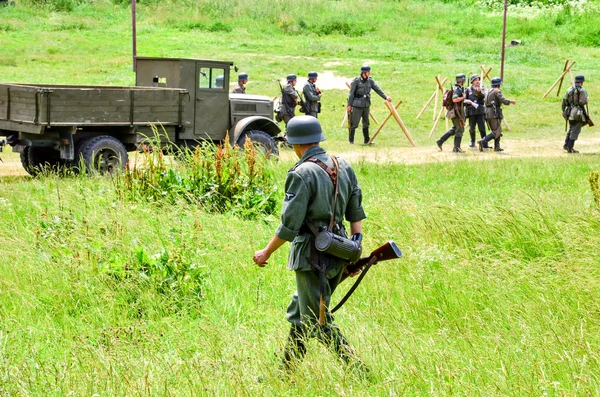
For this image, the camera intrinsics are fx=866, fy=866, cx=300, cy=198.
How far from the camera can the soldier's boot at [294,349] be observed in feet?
15.3

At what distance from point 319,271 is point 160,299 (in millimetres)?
1985

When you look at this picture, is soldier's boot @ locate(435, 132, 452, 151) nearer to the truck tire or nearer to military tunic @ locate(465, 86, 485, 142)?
military tunic @ locate(465, 86, 485, 142)

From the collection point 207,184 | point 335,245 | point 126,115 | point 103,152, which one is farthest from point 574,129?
point 335,245

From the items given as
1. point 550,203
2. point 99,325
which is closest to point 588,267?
point 550,203

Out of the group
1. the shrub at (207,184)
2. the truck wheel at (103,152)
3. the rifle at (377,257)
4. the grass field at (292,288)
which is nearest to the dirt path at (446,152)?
the grass field at (292,288)

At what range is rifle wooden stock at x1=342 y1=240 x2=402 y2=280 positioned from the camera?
470 centimetres

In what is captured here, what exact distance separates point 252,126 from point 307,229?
34.0 feet

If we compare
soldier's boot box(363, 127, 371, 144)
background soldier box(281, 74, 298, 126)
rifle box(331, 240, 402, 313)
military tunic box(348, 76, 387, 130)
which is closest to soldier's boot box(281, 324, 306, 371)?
rifle box(331, 240, 402, 313)

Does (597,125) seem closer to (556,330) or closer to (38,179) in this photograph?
(38,179)

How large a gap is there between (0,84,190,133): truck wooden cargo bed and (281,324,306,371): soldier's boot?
26.4 feet

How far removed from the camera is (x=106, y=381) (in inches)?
172

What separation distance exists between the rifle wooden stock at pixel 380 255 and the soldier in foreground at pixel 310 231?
12cm

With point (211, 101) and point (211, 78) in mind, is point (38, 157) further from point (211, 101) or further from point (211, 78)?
point (211, 78)

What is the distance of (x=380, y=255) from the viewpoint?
15.6ft
